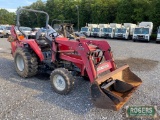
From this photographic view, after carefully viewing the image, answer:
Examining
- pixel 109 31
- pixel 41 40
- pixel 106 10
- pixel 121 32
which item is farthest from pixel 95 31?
pixel 41 40

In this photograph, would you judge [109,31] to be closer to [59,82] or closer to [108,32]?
[108,32]

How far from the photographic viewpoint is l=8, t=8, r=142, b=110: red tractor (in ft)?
12.2

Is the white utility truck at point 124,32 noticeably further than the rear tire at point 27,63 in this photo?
Yes

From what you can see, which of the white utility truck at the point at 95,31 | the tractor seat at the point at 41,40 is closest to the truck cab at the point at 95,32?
the white utility truck at the point at 95,31

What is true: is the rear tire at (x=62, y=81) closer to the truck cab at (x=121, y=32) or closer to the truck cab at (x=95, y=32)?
the truck cab at (x=121, y=32)

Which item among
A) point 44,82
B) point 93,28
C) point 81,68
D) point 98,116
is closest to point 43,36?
point 44,82

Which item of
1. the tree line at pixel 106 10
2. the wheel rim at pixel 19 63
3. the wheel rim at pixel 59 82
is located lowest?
the wheel rim at pixel 59 82

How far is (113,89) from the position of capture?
4.29 meters

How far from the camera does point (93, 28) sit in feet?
86.1

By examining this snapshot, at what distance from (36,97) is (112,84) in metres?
1.83

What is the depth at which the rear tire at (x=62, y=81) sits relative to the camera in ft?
14.6

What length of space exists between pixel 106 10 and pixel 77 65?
112 ft

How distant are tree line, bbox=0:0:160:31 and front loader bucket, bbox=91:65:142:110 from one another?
17.6m

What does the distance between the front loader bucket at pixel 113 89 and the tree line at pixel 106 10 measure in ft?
57.7
